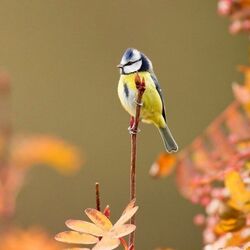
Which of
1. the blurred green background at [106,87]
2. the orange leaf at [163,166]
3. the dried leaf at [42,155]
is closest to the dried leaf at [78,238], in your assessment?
the orange leaf at [163,166]

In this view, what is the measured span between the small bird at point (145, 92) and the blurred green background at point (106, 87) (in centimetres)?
131

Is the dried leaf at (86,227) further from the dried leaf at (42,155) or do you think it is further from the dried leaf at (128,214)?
the dried leaf at (42,155)

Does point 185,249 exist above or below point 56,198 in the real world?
below

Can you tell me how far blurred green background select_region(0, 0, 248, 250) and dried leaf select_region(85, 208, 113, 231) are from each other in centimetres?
134

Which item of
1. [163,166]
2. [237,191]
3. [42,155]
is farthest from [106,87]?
[237,191]

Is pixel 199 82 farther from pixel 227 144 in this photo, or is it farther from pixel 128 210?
pixel 128 210

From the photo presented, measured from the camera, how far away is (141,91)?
33 cm

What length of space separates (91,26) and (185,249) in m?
0.60

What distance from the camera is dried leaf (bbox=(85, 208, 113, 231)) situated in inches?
14.5

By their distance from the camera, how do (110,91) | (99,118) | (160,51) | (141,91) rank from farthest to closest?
(99,118), (110,91), (160,51), (141,91)

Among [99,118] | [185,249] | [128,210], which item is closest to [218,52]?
[99,118]

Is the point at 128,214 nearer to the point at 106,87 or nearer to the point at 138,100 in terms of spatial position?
the point at 138,100

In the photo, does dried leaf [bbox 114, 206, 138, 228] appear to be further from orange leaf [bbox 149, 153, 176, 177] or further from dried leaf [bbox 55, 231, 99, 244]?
orange leaf [bbox 149, 153, 176, 177]

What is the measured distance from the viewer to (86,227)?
373 mm
